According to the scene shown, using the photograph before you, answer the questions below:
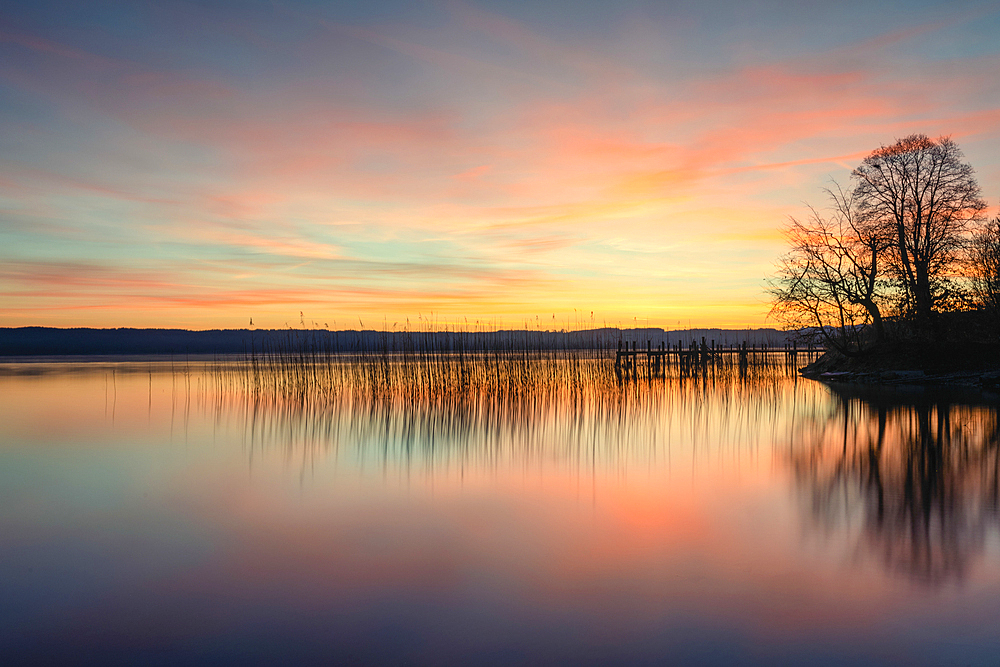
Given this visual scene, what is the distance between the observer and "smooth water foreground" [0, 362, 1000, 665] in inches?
135

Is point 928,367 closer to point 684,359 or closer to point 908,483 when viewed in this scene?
point 908,483

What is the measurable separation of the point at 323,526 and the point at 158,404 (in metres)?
12.8

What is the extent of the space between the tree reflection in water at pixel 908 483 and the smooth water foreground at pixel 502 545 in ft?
0.14

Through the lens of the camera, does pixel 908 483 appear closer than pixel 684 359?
Yes

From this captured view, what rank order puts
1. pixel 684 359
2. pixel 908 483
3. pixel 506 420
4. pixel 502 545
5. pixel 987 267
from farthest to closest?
1. pixel 684 359
2. pixel 987 267
3. pixel 506 420
4. pixel 908 483
5. pixel 502 545

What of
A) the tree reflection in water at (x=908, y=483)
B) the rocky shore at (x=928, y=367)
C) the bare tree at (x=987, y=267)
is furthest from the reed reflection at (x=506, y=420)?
the bare tree at (x=987, y=267)

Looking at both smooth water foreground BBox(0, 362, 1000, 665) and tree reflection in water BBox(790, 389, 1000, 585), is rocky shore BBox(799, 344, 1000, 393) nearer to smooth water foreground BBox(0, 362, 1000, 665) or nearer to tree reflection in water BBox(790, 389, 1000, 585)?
tree reflection in water BBox(790, 389, 1000, 585)

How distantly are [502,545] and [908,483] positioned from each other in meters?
5.18

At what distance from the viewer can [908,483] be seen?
290 inches

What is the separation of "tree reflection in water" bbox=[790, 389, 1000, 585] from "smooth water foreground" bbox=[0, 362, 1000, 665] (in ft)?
0.14

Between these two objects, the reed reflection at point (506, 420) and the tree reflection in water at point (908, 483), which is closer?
the tree reflection in water at point (908, 483)

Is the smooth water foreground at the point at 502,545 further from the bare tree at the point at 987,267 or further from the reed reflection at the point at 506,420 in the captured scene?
the bare tree at the point at 987,267

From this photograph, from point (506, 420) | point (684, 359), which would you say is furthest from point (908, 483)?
point (684, 359)

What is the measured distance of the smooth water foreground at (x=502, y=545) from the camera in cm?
→ 342
